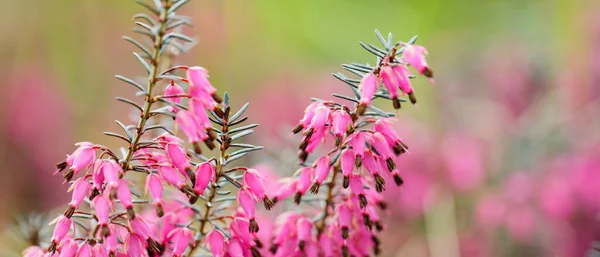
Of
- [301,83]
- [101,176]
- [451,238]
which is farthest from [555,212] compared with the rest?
[301,83]

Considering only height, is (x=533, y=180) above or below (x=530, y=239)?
above

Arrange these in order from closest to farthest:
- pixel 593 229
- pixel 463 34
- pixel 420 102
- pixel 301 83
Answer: pixel 593 229
pixel 420 102
pixel 301 83
pixel 463 34

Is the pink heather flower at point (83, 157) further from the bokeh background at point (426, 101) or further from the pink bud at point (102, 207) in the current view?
the bokeh background at point (426, 101)

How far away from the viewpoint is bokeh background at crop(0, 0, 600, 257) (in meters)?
2.23

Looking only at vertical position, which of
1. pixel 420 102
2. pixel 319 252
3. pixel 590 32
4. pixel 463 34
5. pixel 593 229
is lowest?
pixel 319 252

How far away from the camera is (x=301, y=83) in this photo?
12.6 feet

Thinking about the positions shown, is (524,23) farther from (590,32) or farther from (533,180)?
(533,180)

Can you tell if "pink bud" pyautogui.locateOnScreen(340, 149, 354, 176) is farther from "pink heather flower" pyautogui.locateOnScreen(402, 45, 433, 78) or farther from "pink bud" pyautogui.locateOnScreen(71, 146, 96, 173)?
"pink bud" pyautogui.locateOnScreen(71, 146, 96, 173)

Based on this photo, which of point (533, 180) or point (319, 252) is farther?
point (533, 180)

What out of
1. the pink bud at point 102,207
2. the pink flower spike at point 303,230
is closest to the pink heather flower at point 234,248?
the pink flower spike at point 303,230

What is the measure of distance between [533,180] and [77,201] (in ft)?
5.53

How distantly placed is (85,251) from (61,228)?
0.15ft

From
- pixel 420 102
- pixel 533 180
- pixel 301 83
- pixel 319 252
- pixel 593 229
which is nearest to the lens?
pixel 319 252

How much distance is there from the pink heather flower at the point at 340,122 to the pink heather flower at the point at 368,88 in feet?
0.12
